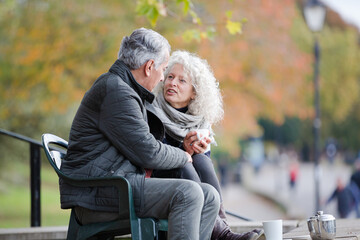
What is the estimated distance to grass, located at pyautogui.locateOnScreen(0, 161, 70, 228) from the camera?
1682cm

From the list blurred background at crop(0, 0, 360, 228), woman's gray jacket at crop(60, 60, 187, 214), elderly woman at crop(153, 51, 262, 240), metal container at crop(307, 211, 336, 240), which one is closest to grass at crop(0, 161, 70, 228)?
blurred background at crop(0, 0, 360, 228)

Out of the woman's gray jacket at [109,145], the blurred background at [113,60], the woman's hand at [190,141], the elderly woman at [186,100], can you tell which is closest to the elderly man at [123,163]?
the woman's gray jacket at [109,145]

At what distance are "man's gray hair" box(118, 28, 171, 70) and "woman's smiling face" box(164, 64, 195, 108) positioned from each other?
3.06ft

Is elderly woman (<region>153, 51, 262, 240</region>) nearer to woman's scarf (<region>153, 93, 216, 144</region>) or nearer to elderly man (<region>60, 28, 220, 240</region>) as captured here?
woman's scarf (<region>153, 93, 216, 144</region>)

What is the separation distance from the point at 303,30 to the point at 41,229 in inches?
1175

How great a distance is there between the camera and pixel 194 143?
4.11 meters

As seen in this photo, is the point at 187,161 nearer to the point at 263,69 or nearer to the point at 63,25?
the point at 63,25

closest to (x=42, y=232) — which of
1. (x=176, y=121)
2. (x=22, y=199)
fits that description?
(x=176, y=121)

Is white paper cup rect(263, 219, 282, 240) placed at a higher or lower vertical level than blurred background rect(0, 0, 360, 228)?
lower

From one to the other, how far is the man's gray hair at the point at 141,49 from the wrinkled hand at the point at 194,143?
681 mm

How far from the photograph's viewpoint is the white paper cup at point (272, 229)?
3.72 m

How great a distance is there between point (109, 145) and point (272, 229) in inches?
41.2

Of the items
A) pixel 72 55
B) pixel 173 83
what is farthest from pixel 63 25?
pixel 173 83

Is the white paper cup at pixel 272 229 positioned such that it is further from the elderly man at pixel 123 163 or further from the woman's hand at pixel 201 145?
the woman's hand at pixel 201 145
